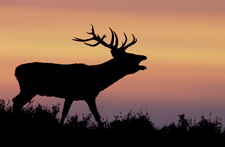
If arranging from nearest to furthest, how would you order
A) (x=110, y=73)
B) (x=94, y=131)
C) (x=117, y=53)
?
1. (x=94, y=131)
2. (x=110, y=73)
3. (x=117, y=53)

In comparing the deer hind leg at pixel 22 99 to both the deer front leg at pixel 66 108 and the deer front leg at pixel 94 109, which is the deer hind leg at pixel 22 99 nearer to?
the deer front leg at pixel 66 108

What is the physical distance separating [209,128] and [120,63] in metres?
3.76

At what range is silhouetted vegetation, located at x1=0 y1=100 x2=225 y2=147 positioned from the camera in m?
12.4

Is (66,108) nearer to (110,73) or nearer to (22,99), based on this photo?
(22,99)

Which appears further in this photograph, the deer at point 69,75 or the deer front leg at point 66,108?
the deer at point 69,75

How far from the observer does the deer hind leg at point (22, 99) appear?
16.0 m

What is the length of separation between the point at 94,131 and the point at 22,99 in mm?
3342

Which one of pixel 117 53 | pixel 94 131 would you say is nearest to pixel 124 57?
pixel 117 53

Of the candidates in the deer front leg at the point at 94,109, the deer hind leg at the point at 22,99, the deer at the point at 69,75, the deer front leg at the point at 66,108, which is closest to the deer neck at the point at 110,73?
the deer at the point at 69,75

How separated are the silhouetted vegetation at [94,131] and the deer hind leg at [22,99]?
0.36m

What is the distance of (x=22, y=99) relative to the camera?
1612 cm

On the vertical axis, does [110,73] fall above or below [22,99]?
above

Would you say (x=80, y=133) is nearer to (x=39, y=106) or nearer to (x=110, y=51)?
(x=39, y=106)

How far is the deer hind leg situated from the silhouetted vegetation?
1.19 feet
